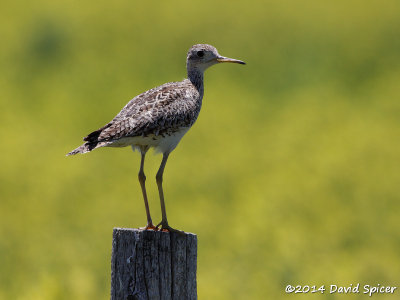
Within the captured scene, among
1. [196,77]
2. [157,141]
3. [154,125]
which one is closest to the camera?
[154,125]

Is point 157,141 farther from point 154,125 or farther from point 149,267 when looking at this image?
point 149,267

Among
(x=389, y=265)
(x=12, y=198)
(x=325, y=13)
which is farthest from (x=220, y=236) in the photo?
(x=325, y=13)

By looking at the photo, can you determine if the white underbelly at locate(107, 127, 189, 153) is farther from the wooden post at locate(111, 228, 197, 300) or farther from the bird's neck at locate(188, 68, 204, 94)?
the wooden post at locate(111, 228, 197, 300)

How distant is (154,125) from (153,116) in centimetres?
10

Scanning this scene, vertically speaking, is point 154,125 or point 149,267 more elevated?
point 154,125

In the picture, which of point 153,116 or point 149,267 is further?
point 153,116

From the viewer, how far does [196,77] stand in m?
9.80

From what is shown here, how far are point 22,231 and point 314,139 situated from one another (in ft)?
29.6

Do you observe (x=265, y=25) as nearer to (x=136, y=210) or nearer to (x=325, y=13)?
(x=325, y=13)

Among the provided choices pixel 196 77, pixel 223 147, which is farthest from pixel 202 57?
pixel 223 147

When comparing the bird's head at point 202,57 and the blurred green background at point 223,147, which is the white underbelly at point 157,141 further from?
the blurred green background at point 223,147

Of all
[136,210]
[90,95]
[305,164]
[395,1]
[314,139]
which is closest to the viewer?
[136,210]

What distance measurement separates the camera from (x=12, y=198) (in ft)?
58.6

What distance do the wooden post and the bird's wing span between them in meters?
1.31
